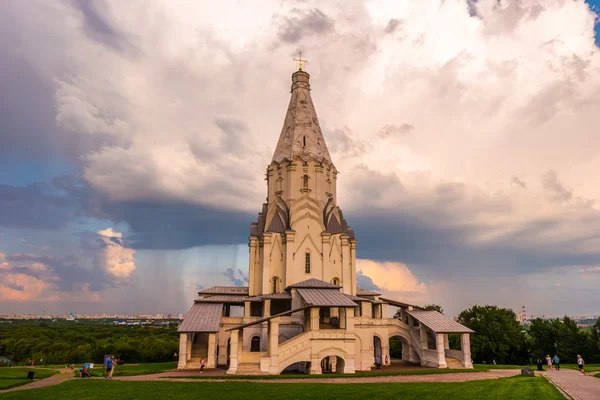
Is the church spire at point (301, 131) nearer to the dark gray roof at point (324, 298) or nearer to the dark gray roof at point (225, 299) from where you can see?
the dark gray roof at point (225, 299)

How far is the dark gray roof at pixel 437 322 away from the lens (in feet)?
102

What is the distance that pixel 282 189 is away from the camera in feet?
134

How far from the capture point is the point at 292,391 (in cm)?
1752

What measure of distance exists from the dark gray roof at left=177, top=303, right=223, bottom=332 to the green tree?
2679cm

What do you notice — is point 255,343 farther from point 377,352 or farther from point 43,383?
point 43,383

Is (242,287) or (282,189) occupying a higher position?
(282,189)

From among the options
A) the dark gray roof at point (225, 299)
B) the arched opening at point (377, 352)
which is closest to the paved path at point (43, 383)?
the dark gray roof at point (225, 299)

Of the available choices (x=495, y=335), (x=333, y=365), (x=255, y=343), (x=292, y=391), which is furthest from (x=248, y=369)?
(x=495, y=335)

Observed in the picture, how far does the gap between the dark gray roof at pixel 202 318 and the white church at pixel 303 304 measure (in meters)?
0.08

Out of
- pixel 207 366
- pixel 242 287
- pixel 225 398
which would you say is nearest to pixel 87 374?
pixel 207 366

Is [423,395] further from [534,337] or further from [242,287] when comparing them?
[534,337]

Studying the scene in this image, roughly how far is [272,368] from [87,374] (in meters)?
10.9

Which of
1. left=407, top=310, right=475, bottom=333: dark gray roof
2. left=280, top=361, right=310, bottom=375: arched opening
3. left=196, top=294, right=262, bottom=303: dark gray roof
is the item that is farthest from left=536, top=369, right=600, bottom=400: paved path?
left=196, top=294, right=262, bottom=303: dark gray roof

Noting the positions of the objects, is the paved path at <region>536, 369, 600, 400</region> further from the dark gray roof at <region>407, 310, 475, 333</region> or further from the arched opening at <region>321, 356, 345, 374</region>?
the arched opening at <region>321, 356, 345, 374</region>
